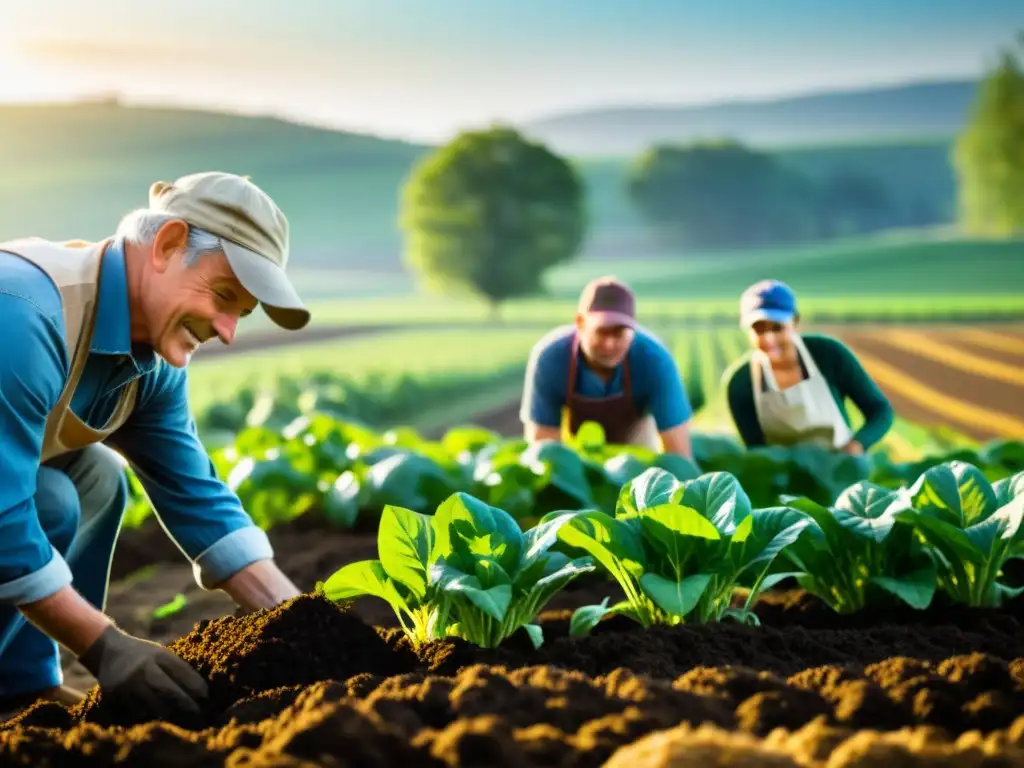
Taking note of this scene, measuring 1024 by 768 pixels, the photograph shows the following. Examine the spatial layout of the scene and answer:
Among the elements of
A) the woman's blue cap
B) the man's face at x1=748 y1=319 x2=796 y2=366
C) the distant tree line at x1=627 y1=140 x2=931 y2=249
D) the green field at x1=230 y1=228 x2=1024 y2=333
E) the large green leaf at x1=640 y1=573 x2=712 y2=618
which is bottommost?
the green field at x1=230 y1=228 x2=1024 y2=333

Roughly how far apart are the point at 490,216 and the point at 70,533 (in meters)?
28.2

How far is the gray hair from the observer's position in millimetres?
2211

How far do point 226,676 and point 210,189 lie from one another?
89cm

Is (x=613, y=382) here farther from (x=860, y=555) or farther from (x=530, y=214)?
(x=530, y=214)

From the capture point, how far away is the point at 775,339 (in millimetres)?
4238

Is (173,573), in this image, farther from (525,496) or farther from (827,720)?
(827,720)

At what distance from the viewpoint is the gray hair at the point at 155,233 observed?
7.25 feet

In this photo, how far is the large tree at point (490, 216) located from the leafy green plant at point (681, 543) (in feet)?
91.9

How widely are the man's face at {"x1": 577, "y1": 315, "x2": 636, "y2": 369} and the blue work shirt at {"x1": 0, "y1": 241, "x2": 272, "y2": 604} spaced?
1.72 metres

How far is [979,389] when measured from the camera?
1230 centimetres

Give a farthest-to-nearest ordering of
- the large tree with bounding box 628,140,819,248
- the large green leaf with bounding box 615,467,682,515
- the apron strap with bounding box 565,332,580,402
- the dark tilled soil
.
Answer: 1. the large tree with bounding box 628,140,819,248
2. the apron strap with bounding box 565,332,580,402
3. the large green leaf with bounding box 615,467,682,515
4. the dark tilled soil

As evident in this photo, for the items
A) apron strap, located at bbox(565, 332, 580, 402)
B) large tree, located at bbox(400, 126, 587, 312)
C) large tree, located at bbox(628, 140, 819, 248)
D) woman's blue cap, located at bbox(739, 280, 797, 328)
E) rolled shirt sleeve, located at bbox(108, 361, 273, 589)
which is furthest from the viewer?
large tree, located at bbox(628, 140, 819, 248)

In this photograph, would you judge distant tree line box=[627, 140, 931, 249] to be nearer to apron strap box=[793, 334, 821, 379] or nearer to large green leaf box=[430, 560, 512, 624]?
apron strap box=[793, 334, 821, 379]

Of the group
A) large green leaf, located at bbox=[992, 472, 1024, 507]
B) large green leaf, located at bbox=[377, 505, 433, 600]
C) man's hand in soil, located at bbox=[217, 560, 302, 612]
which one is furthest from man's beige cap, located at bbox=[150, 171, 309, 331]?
large green leaf, located at bbox=[992, 472, 1024, 507]
